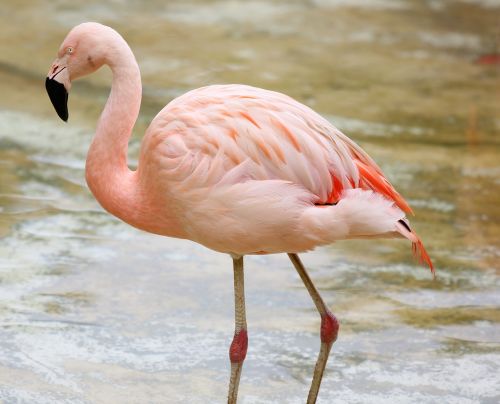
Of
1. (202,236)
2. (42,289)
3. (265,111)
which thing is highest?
(265,111)

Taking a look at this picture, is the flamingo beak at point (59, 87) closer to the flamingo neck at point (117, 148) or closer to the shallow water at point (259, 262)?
the flamingo neck at point (117, 148)

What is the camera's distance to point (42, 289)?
5.01m

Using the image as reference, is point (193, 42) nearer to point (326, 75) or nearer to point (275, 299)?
point (326, 75)

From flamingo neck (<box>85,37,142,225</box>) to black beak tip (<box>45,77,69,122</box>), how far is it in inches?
5.9

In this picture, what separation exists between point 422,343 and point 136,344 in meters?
1.23

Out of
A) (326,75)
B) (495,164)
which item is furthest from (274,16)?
(495,164)

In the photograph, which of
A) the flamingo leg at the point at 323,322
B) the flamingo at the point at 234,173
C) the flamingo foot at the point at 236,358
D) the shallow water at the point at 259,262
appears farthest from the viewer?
the shallow water at the point at 259,262

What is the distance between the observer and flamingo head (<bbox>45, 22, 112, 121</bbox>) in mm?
3980

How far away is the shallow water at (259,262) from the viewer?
437 centimetres

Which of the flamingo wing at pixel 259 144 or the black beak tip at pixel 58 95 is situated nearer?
the flamingo wing at pixel 259 144

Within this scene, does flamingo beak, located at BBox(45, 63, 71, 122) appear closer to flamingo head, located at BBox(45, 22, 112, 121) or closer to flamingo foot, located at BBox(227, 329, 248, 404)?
flamingo head, located at BBox(45, 22, 112, 121)

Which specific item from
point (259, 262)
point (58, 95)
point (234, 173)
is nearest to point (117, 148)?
point (58, 95)

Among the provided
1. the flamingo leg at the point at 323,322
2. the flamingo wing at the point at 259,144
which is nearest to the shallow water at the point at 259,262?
the flamingo leg at the point at 323,322

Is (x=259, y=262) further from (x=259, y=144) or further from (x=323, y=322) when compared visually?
(x=259, y=144)
